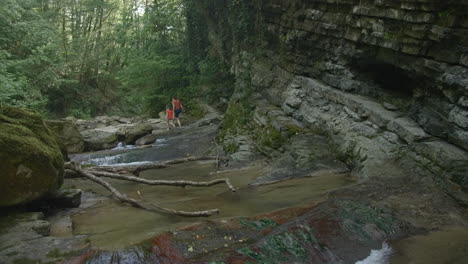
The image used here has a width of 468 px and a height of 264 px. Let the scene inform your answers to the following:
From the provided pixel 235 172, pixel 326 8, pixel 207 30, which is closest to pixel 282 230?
pixel 235 172

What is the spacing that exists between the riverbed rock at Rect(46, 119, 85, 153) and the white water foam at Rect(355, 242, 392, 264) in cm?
1318

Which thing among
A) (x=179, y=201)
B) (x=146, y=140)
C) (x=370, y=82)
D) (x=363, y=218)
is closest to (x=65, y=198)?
(x=179, y=201)

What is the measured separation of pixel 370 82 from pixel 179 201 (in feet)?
23.7

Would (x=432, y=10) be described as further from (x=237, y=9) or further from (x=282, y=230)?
(x=237, y=9)

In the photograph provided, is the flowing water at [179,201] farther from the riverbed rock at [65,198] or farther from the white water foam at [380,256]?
the white water foam at [380,256]

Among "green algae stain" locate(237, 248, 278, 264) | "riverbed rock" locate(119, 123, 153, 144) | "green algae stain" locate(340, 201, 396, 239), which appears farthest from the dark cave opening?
"riverbed rock" locate(119, 123, 153, 144)

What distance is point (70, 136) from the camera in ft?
53.9

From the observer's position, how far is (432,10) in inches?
362

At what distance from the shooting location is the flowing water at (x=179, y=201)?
5.66 m

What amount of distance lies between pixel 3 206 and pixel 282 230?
12.8 feet

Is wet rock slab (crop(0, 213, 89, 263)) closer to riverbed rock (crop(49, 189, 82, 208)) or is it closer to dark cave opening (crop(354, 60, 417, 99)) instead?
riverbed rock (crop(49, 189, 82, 208))

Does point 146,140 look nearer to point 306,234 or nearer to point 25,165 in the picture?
point 25,165

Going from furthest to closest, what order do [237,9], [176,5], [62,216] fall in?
[176,5] → [237,9] → [62,216]

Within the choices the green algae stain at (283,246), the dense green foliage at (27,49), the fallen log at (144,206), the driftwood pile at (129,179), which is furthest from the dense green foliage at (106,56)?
the green algae stain at (283,246)
